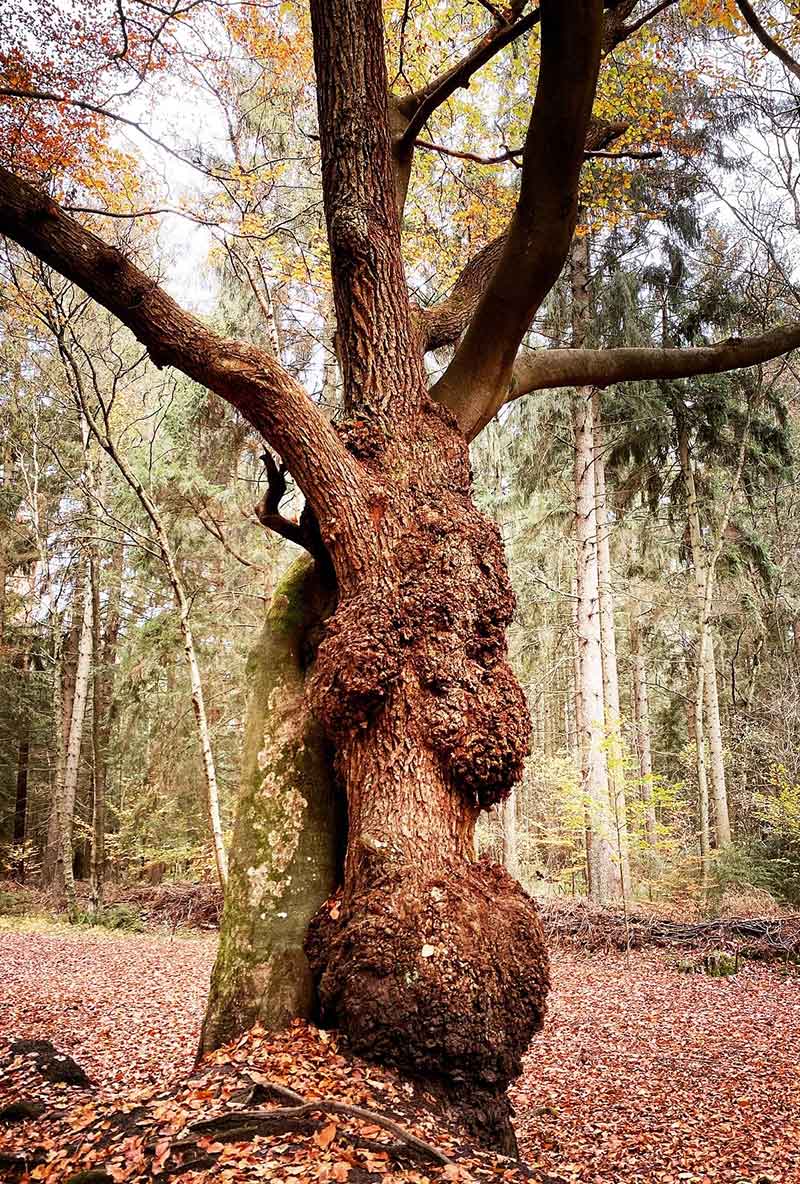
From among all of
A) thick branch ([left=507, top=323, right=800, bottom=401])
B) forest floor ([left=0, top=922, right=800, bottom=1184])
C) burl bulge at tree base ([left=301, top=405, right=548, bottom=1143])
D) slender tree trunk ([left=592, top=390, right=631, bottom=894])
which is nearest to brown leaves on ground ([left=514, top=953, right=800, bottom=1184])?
forest floor ([left=0, top=922, right=800, bottom=1184])

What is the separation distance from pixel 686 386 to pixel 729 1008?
9983mm

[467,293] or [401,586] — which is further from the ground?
[467,293]

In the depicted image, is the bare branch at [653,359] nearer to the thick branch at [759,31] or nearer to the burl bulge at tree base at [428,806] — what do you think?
the thick branch at [759,31]

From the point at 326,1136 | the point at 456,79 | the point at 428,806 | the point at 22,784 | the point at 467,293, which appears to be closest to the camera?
the point at 326,1136

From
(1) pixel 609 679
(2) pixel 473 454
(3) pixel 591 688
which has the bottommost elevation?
(3) pixel 591 688

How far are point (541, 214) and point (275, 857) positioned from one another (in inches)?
154

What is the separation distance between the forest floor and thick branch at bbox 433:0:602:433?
401cm

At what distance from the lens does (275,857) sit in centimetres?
398

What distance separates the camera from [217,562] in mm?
14664

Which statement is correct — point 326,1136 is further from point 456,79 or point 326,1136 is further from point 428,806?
point 456,79

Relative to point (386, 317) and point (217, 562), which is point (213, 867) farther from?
point (386, 317)

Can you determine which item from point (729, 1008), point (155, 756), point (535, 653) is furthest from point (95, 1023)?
A: point (535, 653)

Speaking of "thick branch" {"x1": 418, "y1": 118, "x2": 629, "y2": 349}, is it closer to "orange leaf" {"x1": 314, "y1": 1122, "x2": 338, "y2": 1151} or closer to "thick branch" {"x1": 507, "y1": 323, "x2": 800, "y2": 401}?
"thick branch" {"x1": 507, "y1": 323, "x2": 800, "y2": 401}

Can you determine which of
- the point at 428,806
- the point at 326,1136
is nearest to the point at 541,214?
the point at 428,806
